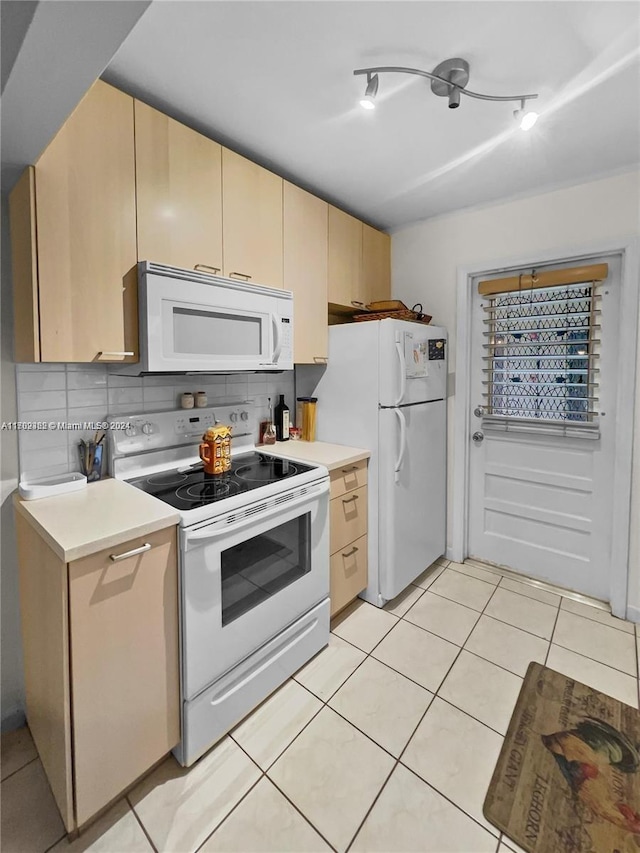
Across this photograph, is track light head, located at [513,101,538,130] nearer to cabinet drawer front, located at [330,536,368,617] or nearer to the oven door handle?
the oven door handle

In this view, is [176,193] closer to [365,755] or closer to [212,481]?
[212,481]

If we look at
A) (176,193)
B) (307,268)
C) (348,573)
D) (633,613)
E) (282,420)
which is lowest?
(633,613)

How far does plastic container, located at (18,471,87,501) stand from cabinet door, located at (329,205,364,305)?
1.67 metres

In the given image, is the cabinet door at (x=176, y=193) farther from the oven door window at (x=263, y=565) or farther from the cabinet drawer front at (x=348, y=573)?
the cabinet drawer front at (x=348, y=573)

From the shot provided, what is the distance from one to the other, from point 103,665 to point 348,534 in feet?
4.28

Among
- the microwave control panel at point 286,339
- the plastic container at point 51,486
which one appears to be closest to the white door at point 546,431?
the microwave control panel at point 286,339

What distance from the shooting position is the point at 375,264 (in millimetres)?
2803

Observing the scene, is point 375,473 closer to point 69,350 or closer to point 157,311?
point 157,311

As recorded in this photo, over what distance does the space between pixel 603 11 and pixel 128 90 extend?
5.36 feet

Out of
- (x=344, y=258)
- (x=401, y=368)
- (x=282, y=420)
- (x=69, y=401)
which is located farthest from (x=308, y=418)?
(x=69, y=401)

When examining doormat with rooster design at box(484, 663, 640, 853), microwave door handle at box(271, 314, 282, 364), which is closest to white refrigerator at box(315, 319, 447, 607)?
microwave door handle at box(271, 314, 282, 364)

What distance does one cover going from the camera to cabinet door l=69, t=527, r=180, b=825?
3.78 ft

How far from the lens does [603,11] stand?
3.87 ft

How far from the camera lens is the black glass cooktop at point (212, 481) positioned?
1.54 metres
